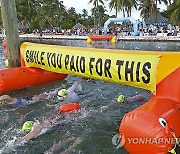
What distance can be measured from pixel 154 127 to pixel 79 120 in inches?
147

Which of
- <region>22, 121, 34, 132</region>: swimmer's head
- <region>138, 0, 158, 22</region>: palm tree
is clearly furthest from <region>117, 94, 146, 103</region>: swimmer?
<region>138, 0, 158, 22</region>: palm tree

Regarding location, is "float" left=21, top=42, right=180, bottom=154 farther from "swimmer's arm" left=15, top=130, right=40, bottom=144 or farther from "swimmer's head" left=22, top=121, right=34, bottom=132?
"swimmer's arm" left=15, top=130, right=40, bottom=144

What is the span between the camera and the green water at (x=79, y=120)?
7.15m

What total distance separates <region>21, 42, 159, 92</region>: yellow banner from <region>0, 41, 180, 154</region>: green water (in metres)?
1.30

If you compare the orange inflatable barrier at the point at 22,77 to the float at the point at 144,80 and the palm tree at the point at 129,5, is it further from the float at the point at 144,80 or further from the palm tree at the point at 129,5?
the palm tree at the point at 129,5

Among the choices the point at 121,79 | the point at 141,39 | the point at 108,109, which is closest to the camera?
the point at 121,79

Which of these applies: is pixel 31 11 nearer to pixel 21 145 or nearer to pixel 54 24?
pixel 54 24

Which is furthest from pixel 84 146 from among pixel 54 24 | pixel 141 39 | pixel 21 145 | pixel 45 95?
pixel 54 24

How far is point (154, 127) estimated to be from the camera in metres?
5.41

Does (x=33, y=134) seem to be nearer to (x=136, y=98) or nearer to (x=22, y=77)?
(x=136, y=98)

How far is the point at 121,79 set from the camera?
782 cm

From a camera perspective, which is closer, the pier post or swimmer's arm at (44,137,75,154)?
swimmer's arm at (44,137,75,154)

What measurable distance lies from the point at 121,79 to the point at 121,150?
2039mm

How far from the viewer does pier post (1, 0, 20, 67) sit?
12.5 m
